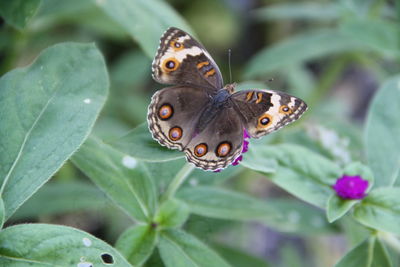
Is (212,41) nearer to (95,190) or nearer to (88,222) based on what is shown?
Result: (88,222)

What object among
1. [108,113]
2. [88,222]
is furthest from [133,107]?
[88,222]

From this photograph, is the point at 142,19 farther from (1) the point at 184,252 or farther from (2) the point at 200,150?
(1) the point at 184,252

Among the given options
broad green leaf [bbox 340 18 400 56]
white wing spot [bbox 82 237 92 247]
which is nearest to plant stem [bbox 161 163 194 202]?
white wing spot [bbox 82 237 92 247]

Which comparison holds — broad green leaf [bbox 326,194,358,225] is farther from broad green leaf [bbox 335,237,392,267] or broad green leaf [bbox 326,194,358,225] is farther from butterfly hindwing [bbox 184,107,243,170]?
butterfly hindwing [bbox 184,107,243,170]

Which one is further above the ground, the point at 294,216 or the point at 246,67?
the point at 246,67

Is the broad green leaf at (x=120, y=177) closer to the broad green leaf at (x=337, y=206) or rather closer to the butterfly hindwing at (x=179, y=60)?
the butterfly hindwing at (x=179, y=60)

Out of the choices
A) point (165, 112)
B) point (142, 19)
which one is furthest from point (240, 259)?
point (142, 19)

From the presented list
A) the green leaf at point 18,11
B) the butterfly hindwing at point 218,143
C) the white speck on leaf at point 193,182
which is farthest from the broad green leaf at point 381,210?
the green leaf at point 18,11
